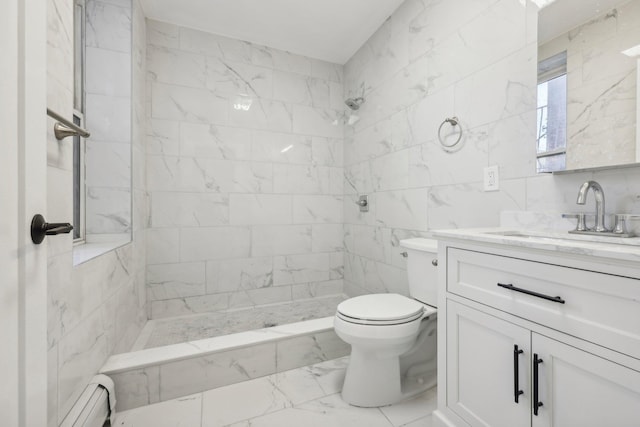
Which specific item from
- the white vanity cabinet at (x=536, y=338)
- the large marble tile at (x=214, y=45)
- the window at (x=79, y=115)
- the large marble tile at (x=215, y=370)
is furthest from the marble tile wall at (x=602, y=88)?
the window at (x=79, y=115)

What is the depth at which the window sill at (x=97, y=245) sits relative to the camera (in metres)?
1.35

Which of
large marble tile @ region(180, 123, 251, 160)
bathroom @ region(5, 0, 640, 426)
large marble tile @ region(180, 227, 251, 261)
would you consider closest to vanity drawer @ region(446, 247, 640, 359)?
bathroom @ region(5, 0, 640, 426)

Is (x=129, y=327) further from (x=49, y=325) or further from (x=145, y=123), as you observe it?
(x=145, y=123)

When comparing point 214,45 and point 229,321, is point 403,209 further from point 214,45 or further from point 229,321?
point 214,45

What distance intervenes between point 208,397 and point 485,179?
1838mm

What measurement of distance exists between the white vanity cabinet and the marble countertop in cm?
2

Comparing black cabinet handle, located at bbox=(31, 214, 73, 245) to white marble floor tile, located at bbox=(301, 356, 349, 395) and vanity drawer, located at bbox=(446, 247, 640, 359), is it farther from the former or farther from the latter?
white marble floor tile, located at bbox=(301, 356, 349, 395)

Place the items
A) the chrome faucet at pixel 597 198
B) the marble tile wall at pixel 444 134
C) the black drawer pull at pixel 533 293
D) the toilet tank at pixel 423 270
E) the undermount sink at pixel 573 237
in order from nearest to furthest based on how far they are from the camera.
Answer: the black drawer pull at pixel 533 293 < the undermount sink at pixel 573 237 < the chrome faucet at pixel 597 198 < the marble tile wall at pixel 444 134 < the toilet tank at pixel 423 270

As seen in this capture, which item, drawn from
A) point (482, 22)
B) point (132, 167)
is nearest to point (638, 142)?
point (482, 22)

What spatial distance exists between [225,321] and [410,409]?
1476 millimetres

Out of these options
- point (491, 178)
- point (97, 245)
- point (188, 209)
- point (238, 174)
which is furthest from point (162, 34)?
point (491, 178)

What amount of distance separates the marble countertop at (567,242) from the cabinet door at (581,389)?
266 mm

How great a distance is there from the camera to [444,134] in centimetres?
171

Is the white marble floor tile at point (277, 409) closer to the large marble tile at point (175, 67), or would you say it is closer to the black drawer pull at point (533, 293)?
the black drawer pull at point (533, 293)
